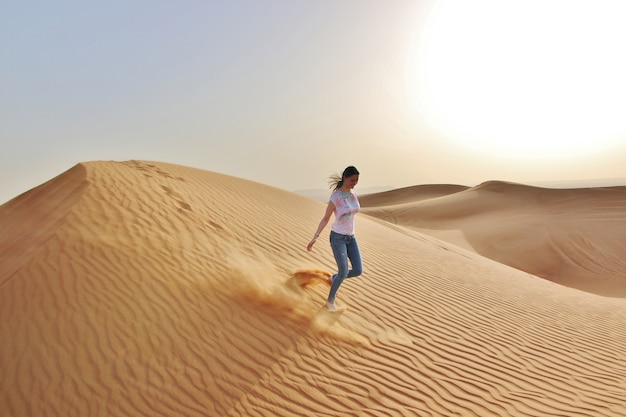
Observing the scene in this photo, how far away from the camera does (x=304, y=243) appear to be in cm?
744

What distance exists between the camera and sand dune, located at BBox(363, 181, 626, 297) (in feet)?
45.3

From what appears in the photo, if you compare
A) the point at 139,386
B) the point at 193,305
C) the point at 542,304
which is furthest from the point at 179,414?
the point at 542,304

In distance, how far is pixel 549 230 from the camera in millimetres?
16797

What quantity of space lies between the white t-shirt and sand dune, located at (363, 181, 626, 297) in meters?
12.3

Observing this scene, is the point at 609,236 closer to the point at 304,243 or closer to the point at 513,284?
the point at 513,284

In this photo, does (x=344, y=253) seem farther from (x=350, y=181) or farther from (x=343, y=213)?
(x=350, y=181)

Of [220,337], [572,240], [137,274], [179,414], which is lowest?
[179,414]

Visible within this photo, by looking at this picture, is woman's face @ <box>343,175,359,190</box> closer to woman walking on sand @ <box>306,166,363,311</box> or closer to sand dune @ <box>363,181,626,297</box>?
woman walking on sand @ <box>306,166,363,311</box>

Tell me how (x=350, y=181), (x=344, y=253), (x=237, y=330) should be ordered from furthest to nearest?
1. (x=344, y=253)
2. (x=350, y=181)
3. (x=237, y=330)

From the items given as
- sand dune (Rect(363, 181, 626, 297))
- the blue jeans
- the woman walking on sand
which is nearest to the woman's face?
the woman walking on sand

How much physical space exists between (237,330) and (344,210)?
6.05ft

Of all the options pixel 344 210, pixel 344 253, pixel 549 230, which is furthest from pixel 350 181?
pixel 549 230

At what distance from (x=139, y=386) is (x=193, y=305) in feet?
3.79

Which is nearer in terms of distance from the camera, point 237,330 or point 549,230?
point 237,330
